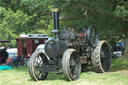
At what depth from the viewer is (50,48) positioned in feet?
25.0

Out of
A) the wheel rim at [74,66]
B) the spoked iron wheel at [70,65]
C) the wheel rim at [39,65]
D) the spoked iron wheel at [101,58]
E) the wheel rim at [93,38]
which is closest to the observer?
the spoked iron wheel at [70,65]

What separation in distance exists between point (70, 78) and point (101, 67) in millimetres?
2030

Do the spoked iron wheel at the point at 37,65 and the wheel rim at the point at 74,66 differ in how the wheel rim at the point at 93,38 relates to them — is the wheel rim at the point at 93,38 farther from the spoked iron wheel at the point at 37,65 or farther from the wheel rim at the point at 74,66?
the spoked iron wheel at the point at 37,65

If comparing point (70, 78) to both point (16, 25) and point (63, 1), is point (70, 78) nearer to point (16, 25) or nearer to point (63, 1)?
point (63, 1)

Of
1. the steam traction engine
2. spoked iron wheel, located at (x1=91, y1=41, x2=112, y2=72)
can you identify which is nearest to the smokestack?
the steam traction engine

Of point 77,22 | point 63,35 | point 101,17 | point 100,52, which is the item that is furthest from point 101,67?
point 77,22

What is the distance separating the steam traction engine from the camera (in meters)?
7.44

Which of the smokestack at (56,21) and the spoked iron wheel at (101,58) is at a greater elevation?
the smokestack at (56,21)

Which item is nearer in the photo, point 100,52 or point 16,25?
point 100,52

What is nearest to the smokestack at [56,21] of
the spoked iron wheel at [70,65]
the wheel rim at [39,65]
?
the spoked iron wheel at [70,65]

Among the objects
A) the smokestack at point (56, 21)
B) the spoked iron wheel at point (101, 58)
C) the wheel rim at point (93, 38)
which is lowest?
the spoked iron wheel at point (101, 58)

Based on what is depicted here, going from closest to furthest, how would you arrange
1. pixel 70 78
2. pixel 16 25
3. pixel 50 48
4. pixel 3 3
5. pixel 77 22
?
pixel 70 78 < pixel 50 48 < pixel 3 3 < pixel 77 22 < pixel 16 25

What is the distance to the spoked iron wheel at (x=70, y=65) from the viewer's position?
273 inches

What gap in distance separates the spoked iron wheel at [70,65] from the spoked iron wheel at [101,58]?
1.17 m
